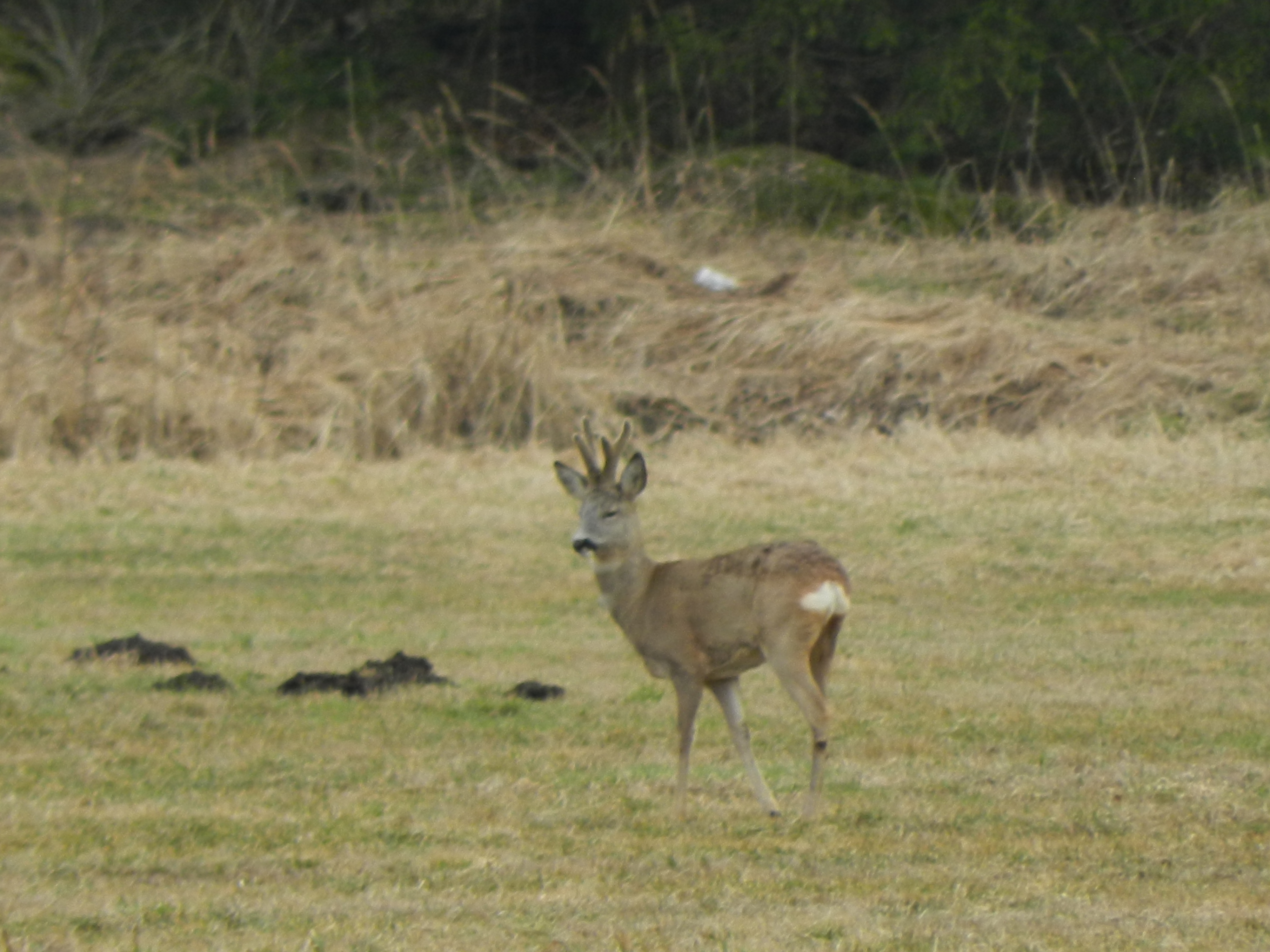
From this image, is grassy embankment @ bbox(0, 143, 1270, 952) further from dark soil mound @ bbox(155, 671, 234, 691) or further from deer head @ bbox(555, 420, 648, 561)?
deer head @ bbox(555, 420, 648, 561)

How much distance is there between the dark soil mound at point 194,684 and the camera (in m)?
10.6

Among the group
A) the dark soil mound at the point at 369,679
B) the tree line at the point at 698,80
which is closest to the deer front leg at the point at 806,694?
the dark soil mound at the point at 369,679

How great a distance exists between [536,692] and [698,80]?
21.9 m

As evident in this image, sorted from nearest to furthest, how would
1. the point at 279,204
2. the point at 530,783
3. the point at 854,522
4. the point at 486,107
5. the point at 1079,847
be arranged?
the point at 1079,847, the point at 530,783, the point at 854,522, the point at 279,204, the point at 486,107

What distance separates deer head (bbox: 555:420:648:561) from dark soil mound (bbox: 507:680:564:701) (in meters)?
2.33

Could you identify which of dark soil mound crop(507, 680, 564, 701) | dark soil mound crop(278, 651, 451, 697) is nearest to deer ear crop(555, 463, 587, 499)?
dark soil mound crop(507, 680, 564, 701)

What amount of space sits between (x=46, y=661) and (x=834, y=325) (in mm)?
12481

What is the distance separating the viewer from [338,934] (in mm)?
5863

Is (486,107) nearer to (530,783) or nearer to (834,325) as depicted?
(834,325)

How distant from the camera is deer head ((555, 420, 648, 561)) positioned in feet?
26.7

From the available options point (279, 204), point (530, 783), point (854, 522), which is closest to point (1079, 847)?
point (530, 783)

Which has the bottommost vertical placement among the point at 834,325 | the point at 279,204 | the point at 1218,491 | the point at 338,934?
the point at 338,934

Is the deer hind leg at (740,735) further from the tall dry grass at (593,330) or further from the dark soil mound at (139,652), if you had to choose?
the tall dry grass at (593,330)

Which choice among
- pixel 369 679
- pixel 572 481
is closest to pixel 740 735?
pixel 572 481
